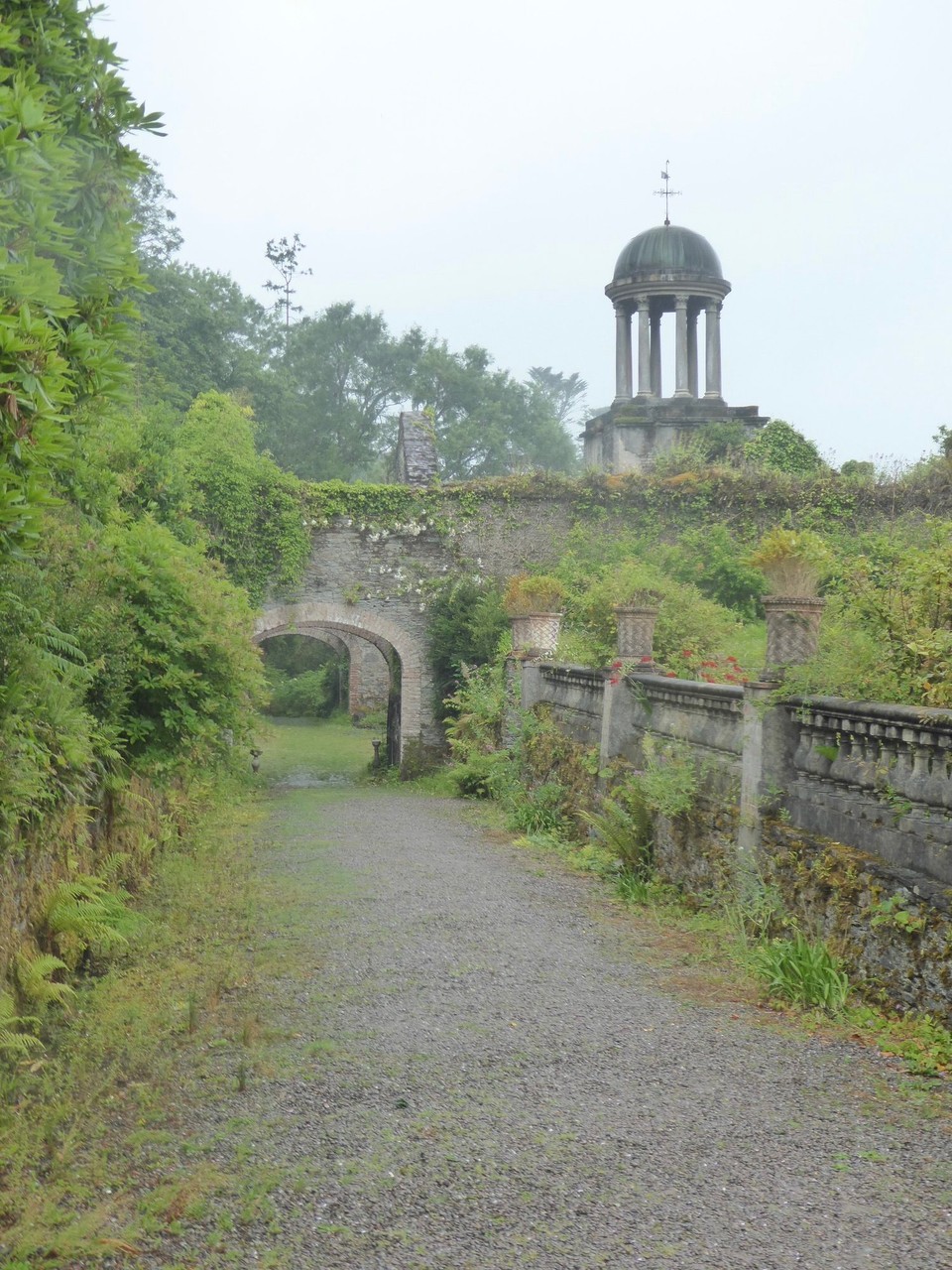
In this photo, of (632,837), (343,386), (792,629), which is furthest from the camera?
(343,386)

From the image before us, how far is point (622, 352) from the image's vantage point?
27.6 m

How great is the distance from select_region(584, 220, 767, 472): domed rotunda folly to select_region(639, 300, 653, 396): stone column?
0.02 m

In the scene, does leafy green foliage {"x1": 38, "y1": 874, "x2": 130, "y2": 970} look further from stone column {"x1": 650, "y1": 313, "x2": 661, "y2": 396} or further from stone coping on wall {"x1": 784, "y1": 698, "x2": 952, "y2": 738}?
stone column {"x1": 650, "y1": 313, "x2": 661, "y2": 396}

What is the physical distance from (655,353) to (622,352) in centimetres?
78

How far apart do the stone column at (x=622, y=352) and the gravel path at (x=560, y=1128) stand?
21.6 metres

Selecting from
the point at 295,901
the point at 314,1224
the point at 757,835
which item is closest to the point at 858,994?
the point at 757,835

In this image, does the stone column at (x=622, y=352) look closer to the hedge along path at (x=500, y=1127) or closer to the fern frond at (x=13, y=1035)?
the hedge along path at (x=500, y=1127)

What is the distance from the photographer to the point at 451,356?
53.3 metres

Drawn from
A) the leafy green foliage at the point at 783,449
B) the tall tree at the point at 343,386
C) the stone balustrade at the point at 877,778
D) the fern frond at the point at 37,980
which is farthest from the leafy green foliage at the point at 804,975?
the tall tree at the point at 343,386

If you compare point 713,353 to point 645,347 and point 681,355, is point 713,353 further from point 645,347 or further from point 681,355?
point 645,347

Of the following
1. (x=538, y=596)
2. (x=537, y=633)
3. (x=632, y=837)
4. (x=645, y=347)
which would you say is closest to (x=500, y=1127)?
(x=632, y=837)

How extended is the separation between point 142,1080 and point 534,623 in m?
11.4

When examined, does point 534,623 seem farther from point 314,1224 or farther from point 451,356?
point 451,356

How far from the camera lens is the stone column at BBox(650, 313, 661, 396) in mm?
27359
